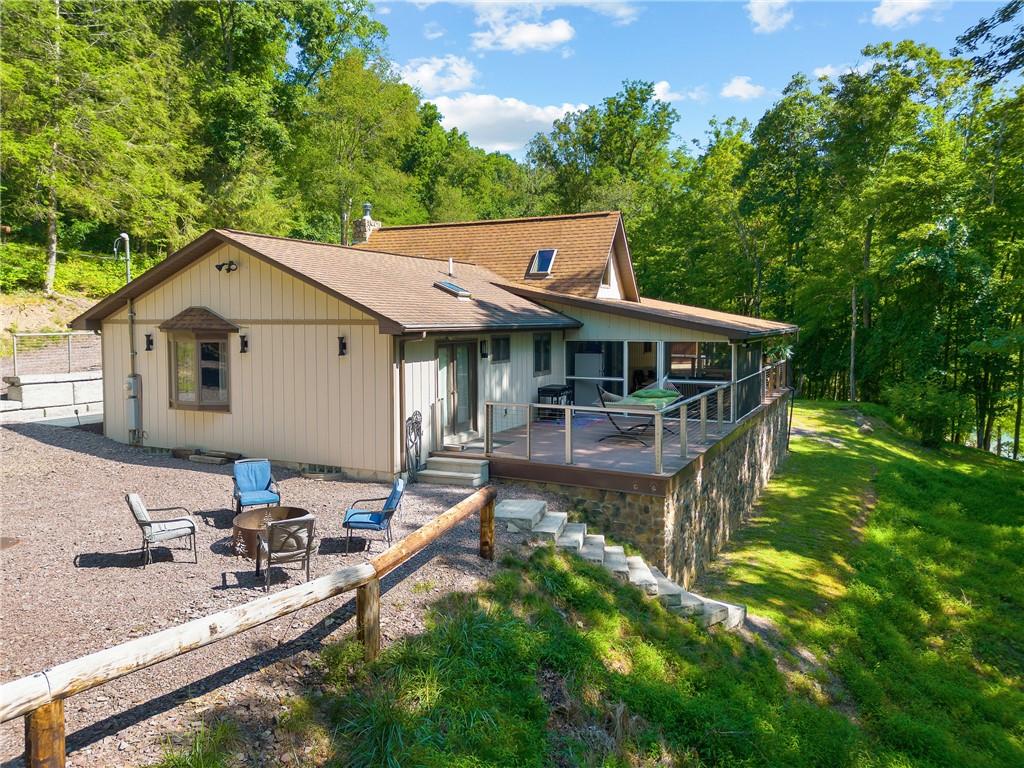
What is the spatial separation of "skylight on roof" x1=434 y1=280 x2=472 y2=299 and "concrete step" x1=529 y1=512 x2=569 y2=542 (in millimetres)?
5885

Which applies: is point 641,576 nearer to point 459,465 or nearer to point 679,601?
point 679,601

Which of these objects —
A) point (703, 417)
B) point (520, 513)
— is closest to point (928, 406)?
point (703, 417)

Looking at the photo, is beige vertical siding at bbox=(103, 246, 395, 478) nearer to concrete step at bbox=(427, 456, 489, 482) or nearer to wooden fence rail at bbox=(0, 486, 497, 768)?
concrete step at bbox=(427, 456, 489, 482)

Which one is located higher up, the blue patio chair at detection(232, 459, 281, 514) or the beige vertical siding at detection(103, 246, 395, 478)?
the beige vertical siding at detection(103, 246, 395, 478)

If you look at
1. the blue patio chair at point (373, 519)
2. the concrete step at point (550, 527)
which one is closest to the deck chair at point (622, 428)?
the concrete step at point (550, 527)

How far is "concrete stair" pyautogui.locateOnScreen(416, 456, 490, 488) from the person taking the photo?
1084 cm

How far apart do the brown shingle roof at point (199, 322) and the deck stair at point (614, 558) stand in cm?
626

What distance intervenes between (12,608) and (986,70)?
68.0 feet

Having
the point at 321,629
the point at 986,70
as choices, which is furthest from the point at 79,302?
the point at 986,70

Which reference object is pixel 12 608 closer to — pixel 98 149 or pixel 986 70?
pixel 986 70

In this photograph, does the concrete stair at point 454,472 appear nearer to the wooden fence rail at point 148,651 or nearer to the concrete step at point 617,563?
the concrete step at point 617,563

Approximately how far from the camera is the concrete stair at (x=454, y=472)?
10844mm

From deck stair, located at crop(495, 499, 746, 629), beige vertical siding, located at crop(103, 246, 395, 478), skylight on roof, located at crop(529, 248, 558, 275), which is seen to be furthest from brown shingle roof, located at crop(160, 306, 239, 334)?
skylight on roof, located at crop(529, 248, 558, 275)

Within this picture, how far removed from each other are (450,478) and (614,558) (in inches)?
125
